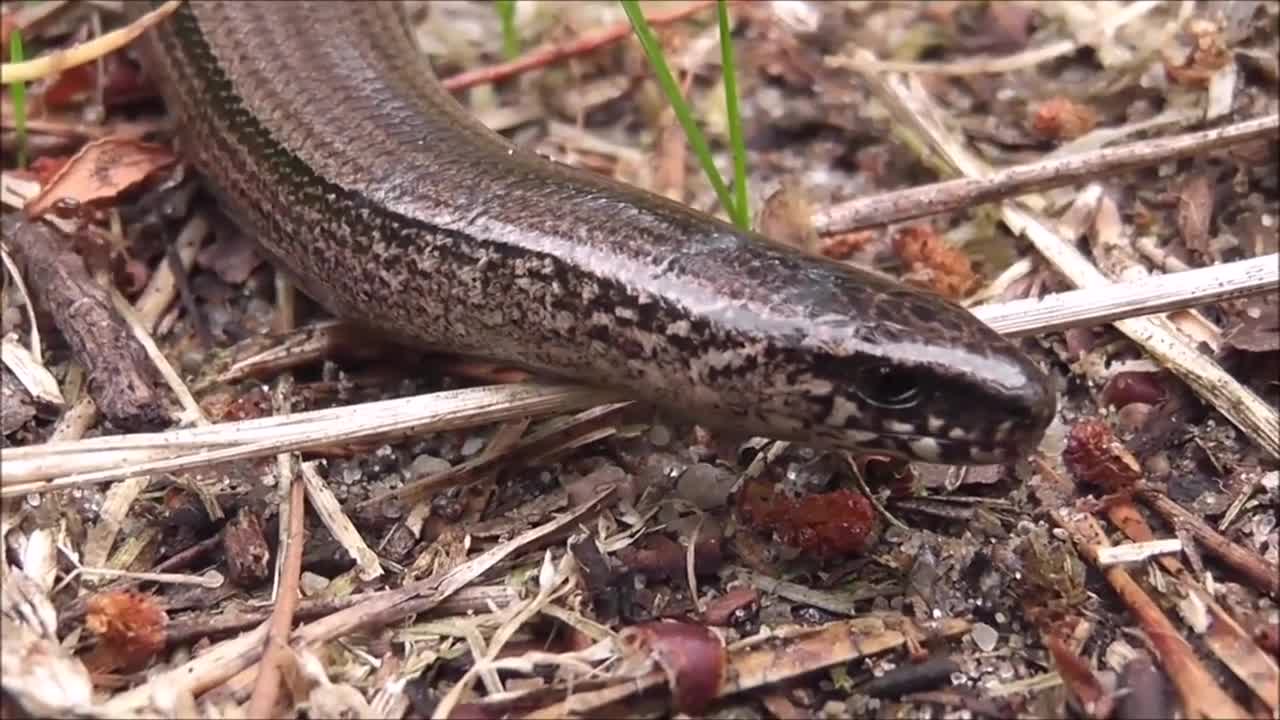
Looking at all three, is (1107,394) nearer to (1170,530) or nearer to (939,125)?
(1170,530)

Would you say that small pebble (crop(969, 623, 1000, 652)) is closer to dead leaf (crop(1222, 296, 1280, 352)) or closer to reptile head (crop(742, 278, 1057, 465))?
reptile head (crop(742, 278, 1057, 465))

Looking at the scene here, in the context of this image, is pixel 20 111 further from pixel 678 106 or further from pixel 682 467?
pixel 682 467

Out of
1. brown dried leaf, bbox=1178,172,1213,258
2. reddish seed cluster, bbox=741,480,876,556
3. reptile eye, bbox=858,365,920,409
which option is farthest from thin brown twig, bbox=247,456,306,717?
brown dried leaf, bbox=1178,172,1213,258

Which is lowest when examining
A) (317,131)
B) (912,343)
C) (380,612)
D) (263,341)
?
(380,612)

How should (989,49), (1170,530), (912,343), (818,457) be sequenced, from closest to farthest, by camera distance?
(912,343) < (1170,530) < (818,457) < (989,49)

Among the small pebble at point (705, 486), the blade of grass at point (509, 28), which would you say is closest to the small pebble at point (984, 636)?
the small pebble at point (705, 486)

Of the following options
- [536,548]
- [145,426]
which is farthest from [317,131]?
[536,548]
